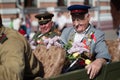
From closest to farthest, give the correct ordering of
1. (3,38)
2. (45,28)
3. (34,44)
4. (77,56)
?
1. (3,38)
2. (77,56)
3. (34,44)
4. (45,28)

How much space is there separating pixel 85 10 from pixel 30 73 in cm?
135

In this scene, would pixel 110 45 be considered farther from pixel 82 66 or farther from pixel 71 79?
pixel 71 79

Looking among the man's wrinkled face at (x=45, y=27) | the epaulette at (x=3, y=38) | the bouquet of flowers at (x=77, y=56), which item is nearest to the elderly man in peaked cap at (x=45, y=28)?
the man's wrinkled face at (x=45, y=27)

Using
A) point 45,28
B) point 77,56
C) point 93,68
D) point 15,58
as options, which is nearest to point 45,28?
point 45,28

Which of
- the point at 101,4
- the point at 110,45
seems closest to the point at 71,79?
the point at 110,45

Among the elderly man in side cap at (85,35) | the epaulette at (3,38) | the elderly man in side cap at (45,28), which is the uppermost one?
the epaulette at (3,38)

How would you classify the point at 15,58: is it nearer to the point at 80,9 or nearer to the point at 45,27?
the point at 80,9

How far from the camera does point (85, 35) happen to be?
4.14 meters

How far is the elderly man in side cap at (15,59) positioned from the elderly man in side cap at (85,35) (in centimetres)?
94

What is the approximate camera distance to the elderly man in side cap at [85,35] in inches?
154

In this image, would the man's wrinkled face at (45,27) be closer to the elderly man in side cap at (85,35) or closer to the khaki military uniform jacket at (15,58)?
the elderly man in side cap at (85,35)

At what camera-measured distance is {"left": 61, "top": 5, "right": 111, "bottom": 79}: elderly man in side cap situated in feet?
12.8

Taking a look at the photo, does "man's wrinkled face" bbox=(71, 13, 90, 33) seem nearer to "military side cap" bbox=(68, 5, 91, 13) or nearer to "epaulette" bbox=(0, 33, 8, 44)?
"military side cap" bbox=(68, 5, 91, 13)

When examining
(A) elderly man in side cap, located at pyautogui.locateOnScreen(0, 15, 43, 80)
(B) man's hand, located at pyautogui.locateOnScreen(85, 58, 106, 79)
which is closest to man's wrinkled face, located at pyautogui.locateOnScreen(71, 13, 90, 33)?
(B) man's hand, located at pyautogui.locateOnScreen(85, 58, 106, 79)
